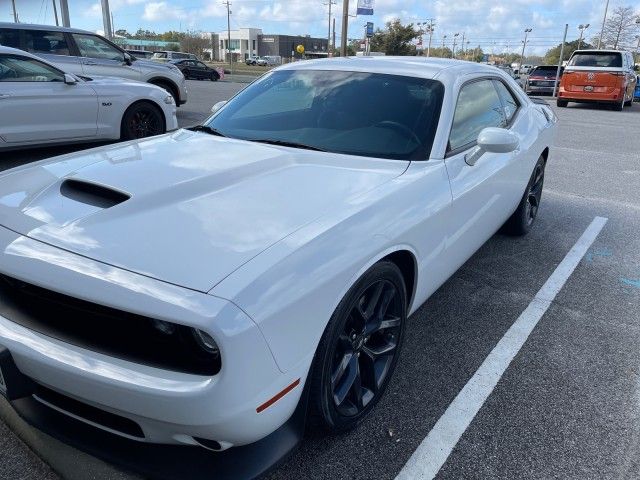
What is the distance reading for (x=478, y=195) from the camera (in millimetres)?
3072

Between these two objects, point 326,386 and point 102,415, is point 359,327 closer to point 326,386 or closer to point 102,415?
point 326,386

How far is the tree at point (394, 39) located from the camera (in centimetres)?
6181

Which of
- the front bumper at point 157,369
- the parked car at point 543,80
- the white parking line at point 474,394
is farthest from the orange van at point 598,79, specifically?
the front bumper at point 157,369

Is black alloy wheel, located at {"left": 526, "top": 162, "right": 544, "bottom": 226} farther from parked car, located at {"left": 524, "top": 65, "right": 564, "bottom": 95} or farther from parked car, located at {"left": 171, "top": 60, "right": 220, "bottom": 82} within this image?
parked car, located at {"left": 171, "top": 60, "right": 220, "bottom": 82}

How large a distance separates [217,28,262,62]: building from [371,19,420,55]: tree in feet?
161

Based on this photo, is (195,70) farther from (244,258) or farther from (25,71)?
(244,258)

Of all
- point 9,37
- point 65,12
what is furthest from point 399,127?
point 65,12

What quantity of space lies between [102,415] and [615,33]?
2670 inches

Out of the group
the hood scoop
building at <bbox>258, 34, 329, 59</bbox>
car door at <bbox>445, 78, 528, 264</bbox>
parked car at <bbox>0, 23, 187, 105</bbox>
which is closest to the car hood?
the hood scoop

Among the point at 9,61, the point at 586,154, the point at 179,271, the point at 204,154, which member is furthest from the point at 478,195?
the point at 586,154

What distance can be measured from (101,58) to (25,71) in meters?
3.90

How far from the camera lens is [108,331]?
1723mm

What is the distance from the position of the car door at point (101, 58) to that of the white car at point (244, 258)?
Result: 7673mm

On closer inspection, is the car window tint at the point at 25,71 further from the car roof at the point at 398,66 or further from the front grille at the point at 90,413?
the front grille at the point at 90,413
